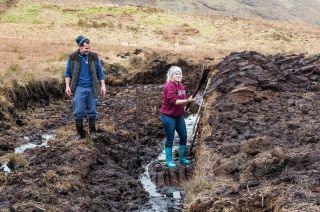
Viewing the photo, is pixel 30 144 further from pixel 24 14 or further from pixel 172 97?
pixel 24 14

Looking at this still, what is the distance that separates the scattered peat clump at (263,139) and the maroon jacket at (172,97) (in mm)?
984

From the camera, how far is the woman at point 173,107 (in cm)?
1025

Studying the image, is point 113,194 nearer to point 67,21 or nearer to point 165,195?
point 165,195

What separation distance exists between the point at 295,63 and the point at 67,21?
80.3 ft

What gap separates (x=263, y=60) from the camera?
19.5 meters

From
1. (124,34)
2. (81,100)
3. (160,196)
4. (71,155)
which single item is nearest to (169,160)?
(160,196)

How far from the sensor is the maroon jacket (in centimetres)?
1028

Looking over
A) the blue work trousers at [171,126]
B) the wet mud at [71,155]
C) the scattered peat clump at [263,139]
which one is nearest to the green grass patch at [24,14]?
the wet mud at [71,155]

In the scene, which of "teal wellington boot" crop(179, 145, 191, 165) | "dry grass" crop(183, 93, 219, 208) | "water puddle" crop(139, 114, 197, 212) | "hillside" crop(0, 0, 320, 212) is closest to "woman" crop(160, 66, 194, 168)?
"teal wellington boot" crop(179, 145, 191, 165)

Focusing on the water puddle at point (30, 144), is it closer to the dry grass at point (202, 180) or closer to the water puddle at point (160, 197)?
the water puddle at point (160, 197)

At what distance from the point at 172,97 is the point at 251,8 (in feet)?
251

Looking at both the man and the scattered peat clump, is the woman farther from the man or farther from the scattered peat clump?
the man

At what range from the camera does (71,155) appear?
1062 centimetres

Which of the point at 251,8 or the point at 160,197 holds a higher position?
the point at 160,197
